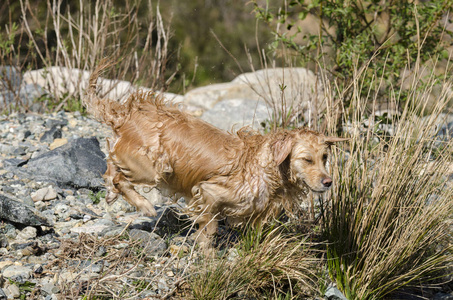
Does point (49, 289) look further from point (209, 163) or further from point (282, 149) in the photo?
point (282, 149)

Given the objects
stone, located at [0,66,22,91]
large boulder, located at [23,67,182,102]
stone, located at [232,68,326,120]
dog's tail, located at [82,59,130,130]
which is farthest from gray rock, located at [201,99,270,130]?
dog's tail, located at [82,59,130,130]

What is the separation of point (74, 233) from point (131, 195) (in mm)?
654

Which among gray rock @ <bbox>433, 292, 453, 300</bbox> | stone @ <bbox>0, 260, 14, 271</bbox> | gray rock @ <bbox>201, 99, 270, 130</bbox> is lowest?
gray rock @ <bbox>201, 99, 270, 130</bbox>

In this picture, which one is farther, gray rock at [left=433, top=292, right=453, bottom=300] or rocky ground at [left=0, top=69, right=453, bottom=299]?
gray rock at [left=433, top=292, right=453, bottom=300]

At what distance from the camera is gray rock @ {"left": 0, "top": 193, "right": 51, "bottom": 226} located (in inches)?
188

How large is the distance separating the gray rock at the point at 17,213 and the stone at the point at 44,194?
2.25ft

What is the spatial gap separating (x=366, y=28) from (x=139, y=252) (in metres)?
4.76

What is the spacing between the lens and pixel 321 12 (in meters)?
6.61

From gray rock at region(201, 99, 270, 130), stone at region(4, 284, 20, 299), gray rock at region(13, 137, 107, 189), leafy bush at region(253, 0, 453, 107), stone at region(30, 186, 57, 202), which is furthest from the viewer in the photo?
gray rock at region(201, 99, 270, 130)

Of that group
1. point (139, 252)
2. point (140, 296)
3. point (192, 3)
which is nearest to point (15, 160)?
point (139, 252)

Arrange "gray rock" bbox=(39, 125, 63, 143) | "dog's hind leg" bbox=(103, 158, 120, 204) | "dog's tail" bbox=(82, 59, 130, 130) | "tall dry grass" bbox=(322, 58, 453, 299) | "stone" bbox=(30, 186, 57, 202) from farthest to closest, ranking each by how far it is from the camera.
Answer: "gray rock" bbox=(39, 125, 63, 143) < "stone" bbox=(30, 186, 57, 202) < "dog's hind leg" bbox=(103, 158, 120, 204) < "dog's tail" bbox=(82, 59, 130, 130) < "tall dry grass" bbox=(322, 58, 453, 299)

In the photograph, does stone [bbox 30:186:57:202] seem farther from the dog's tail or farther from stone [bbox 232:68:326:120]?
stone [bbox 232:68:326:120]

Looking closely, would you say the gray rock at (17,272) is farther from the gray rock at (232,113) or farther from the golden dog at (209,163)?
the gray rock at (232,113)

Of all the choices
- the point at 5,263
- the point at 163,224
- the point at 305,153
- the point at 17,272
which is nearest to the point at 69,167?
the point at 163,224
